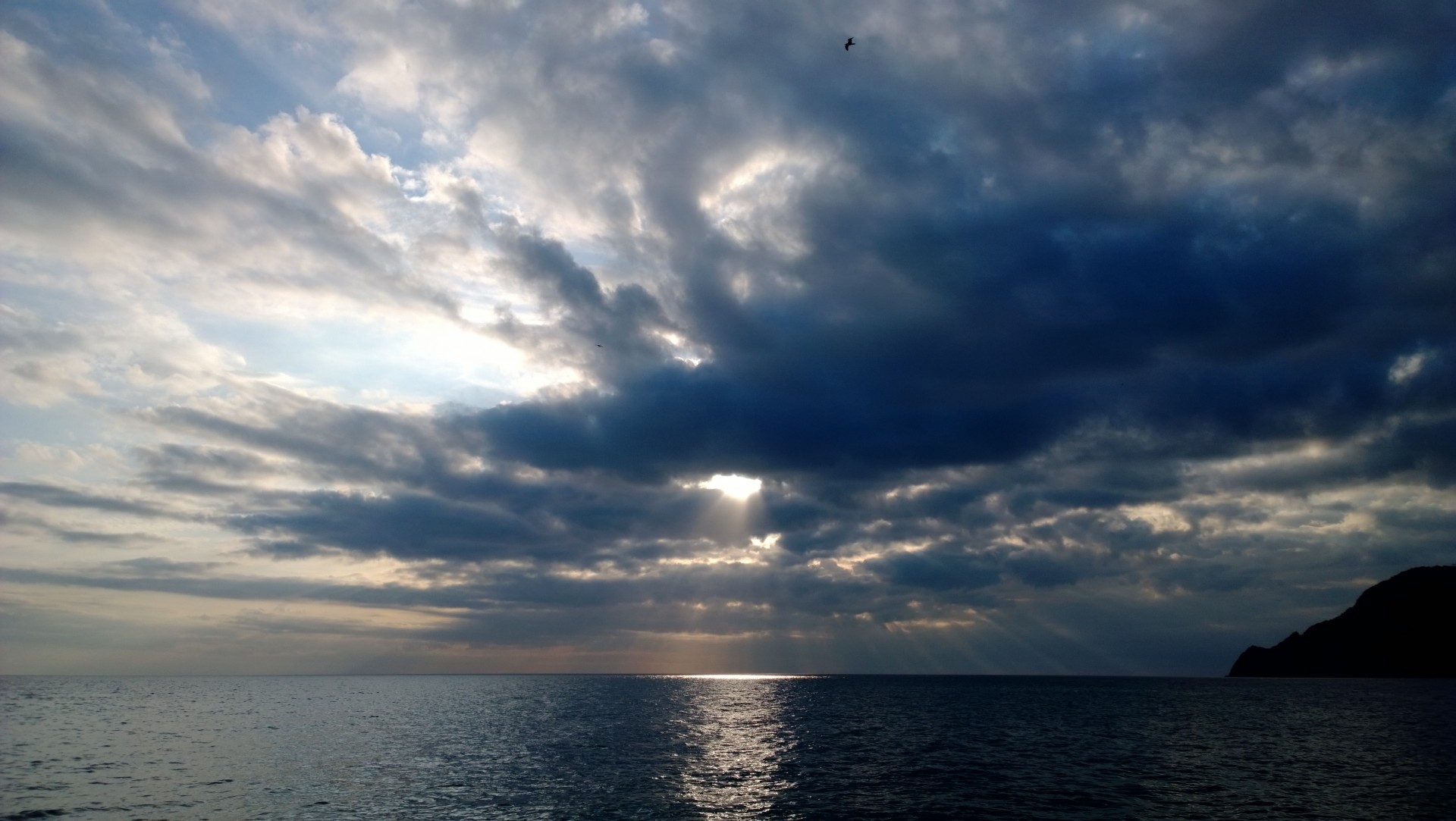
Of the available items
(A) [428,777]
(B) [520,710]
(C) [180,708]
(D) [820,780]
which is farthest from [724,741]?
(C) [180,708]

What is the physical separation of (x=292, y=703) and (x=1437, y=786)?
→ 8580 inches

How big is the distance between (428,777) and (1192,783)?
67716 millimetres

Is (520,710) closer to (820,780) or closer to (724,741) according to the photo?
(724,741)

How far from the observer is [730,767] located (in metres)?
78.5

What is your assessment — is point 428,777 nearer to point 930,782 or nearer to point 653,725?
point 930,782

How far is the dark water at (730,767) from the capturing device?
5722 cm

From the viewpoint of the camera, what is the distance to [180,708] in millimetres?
173750

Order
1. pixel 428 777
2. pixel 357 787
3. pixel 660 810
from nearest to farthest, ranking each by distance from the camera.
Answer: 1. pixel 660 810
2. pixel 357 787
3. pixel 428 777

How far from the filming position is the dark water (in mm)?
57219

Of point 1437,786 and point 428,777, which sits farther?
point 428,777

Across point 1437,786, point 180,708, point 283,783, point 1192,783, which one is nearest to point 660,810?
point 283,783

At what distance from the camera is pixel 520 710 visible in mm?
172875

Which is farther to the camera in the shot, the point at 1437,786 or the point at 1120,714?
the point at 1120,714

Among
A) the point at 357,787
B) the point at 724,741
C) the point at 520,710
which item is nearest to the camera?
the point at 357,787
